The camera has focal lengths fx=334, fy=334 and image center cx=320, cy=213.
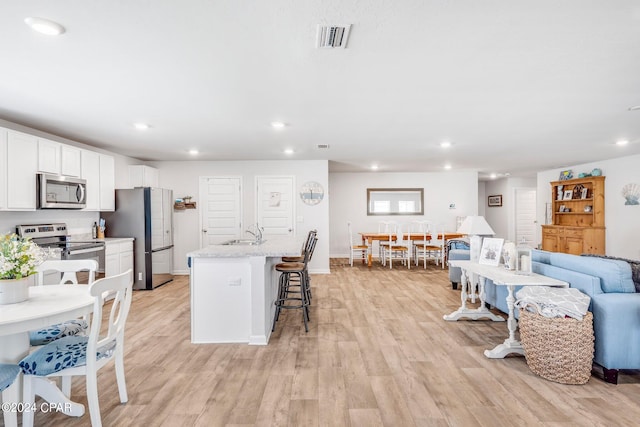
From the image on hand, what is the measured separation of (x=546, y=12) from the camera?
182 cm

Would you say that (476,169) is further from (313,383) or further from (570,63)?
(313,383)

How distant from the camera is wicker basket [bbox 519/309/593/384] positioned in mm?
2447

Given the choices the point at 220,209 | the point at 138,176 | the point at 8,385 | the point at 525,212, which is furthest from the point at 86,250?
the point at 525,212

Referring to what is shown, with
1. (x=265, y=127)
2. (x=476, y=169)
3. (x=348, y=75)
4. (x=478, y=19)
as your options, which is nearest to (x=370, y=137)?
(x=265, y=127)

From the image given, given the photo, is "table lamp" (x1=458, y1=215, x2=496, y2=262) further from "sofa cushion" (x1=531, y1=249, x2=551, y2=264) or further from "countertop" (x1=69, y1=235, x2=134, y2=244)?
"countertop" (x1=69, y1=235, x2=134, y2=244)

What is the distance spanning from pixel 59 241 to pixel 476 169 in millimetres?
8672

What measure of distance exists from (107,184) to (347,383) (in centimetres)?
492

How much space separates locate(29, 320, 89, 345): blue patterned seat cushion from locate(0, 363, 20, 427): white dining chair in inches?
16.2

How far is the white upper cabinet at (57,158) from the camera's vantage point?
13.3ft

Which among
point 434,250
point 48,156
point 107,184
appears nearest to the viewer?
point 48,156

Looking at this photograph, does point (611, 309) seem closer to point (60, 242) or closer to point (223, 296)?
point (223, 296)

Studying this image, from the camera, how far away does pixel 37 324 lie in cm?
175

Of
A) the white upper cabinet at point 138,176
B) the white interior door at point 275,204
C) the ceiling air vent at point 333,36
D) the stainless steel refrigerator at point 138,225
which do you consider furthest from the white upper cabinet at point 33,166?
the ceiling air vent at point 333,36

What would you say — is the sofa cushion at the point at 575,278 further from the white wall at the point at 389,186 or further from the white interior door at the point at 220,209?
the white wall at the point at 389,186
